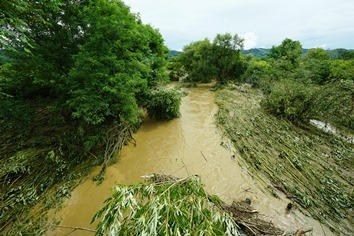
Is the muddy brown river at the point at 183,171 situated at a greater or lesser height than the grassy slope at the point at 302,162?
lesser

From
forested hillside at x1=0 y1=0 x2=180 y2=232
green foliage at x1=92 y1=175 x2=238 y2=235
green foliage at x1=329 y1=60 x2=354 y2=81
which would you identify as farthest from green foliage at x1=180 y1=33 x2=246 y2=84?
green foliage at x1=92 y1=175 x2=238 y2=235

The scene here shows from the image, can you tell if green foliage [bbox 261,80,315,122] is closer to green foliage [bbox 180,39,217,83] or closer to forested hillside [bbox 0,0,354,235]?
forested hillside [bbox 0,0,354,235]

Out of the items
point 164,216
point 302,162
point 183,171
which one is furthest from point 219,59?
point 164,216

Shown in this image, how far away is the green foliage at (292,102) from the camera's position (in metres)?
8.55

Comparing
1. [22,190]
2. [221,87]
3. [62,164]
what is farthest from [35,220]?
[221,87]

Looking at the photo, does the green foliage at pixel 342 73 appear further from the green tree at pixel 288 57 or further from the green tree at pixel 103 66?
the green tree at pixel 103 66

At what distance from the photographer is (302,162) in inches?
228

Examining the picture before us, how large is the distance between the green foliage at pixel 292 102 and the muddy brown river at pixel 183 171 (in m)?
3.65

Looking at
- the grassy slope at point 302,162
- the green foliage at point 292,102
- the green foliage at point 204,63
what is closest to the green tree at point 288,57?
the green foliage at point 204,63

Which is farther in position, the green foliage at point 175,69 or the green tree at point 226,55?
the green foliage at point 175,69

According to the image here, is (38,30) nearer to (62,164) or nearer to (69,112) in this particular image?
(69,112)

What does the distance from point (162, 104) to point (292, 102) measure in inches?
262

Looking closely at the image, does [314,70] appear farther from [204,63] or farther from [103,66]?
[103,66]

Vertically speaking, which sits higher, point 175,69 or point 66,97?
point 66,97
